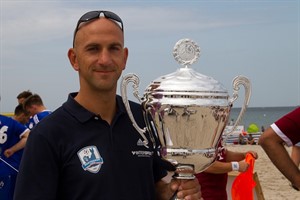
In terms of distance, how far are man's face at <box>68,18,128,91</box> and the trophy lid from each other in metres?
0.17

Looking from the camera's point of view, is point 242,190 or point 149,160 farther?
point 242,190

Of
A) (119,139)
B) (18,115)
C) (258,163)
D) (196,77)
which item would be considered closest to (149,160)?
(119,139)

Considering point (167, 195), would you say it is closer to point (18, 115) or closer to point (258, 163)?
point (18, 115)

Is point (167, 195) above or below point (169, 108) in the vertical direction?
below

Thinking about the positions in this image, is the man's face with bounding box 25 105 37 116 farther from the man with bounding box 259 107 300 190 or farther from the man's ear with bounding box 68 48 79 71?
the man's ear with bounding box 68 48 79 71

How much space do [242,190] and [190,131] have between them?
3.01 meters

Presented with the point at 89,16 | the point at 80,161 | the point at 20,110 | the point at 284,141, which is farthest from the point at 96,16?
the point at 20,110

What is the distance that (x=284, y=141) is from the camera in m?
3.53

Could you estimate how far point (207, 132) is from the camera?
6.28 ft

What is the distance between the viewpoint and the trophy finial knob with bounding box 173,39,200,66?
2.00 meters

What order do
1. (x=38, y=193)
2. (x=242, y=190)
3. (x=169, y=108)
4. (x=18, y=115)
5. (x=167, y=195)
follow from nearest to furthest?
1. (x=38, y=193)
2. (x=169, y=108)
3. (x=167, y=195)
4. (x=242, y=190)
5. (x=18, y=115)

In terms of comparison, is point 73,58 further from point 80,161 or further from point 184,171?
point 184,171

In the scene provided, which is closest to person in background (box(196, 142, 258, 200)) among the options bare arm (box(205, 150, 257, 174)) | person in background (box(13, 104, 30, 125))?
bare arm (box(205, 150, 257, 174))

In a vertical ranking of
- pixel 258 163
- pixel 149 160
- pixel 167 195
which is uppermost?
pixel 149 160
